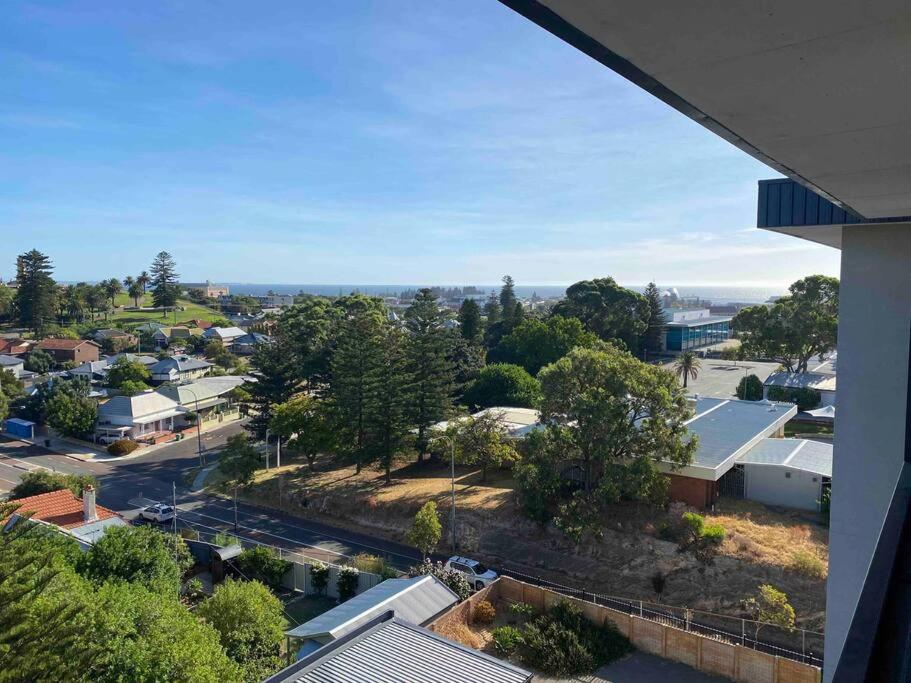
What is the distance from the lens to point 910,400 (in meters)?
5.04

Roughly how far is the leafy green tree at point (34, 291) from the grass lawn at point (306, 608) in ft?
170

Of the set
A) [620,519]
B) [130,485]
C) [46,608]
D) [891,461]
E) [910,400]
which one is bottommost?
[130,485]

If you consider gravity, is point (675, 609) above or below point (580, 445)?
below

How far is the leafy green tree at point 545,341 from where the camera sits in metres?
34.0

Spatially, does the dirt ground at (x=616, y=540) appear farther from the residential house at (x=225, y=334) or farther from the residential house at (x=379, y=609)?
the residential house at (x=225, y=334)

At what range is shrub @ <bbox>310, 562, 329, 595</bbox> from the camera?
1523 cm

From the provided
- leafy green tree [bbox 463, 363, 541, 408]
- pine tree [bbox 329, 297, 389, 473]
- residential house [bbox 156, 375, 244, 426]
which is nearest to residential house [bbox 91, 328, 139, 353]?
residential house [bbox 156, 375, 244, 426]

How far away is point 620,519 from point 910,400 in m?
12.4

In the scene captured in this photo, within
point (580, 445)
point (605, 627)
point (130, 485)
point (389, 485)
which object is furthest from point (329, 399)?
point (605, 627)

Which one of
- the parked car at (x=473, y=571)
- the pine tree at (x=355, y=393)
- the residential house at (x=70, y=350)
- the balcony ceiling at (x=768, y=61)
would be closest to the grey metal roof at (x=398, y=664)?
the parked car at (x=473, y=571)

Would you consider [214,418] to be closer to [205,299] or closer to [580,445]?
[580,445]

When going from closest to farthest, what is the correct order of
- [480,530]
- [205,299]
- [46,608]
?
[46,608], [480,530], [205,299]

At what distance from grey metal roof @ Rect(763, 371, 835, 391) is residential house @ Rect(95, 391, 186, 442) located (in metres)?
32.2

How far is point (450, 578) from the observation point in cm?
1400
